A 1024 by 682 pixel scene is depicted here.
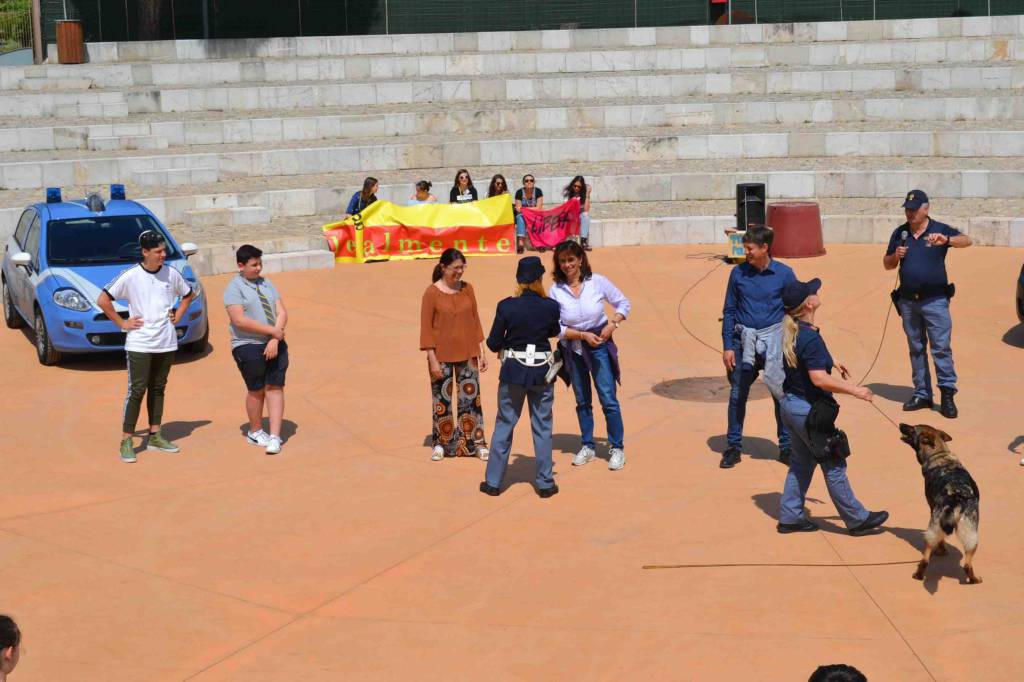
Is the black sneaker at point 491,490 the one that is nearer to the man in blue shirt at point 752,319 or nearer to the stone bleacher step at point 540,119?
the man in blue shirt at point 752,319

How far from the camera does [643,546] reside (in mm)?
8281

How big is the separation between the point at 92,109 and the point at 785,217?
13774mm

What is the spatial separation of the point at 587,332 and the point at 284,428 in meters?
3.04

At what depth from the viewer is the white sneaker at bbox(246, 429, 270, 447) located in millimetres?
10680

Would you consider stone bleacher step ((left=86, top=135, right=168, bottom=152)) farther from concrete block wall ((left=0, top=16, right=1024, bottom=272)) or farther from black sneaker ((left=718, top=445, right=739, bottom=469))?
black sneaker ((left=718, top=445, right=739, bottom=469))

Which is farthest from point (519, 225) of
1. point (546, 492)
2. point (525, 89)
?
point (546, 492)

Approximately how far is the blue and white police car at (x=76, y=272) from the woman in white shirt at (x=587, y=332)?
5.22 metres

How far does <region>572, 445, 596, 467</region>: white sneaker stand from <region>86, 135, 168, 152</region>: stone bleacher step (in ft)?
53.3

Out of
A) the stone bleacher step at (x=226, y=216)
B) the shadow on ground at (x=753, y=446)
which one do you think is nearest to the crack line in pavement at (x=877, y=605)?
the shadow on ground at (x=753, y=446)

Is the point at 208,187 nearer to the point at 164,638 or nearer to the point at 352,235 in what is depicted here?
the point at 352,235

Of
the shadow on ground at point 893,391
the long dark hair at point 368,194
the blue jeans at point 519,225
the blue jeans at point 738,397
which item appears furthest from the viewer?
the blue jeans at point 519,225

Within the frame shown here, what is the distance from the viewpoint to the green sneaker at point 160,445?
10617 mm

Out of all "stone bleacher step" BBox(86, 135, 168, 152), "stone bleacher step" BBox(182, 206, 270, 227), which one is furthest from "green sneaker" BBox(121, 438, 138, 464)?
"stone bleacher step" BBox(86, 135, 168, 152)

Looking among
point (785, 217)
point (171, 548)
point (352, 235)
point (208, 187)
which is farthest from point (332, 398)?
point (208, 187)
